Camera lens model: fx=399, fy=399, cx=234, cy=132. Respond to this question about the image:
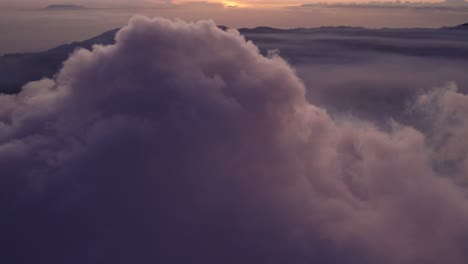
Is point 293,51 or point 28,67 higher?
point 293,51

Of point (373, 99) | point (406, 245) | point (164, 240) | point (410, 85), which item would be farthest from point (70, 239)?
point (410, 85)

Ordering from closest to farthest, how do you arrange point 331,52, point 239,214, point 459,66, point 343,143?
point 239,214 → point 343,143 → point 459,66 → point 331,52

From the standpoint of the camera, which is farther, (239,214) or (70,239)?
(239,214)

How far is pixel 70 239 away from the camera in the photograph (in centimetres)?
2525

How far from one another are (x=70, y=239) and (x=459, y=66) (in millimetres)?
136740

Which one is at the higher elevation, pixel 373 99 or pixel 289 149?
pixel 289 149

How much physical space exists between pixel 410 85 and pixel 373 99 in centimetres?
1696

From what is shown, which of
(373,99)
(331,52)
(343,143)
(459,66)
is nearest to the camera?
(343,143)

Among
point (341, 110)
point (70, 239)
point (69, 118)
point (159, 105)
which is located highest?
point (159, 105)

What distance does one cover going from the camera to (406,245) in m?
29.5

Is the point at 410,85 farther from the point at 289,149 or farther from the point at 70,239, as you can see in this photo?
the point at 70,239

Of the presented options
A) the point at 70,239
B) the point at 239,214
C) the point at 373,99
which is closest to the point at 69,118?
the point at 70,239

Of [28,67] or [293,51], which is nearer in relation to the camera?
[28,67]

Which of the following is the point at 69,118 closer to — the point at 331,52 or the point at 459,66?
the point at 459,66
